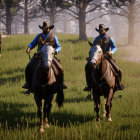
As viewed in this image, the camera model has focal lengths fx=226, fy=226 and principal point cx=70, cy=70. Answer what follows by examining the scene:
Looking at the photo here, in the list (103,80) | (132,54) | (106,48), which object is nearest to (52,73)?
(103,80)

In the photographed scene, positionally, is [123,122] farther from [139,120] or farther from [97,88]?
[97,88]

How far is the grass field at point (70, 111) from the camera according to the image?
473cm

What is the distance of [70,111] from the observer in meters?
6.65

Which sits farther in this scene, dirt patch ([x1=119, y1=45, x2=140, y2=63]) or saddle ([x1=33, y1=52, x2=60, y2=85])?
dirt patch ([x1=119, y1=45, x2=140, y2=63])

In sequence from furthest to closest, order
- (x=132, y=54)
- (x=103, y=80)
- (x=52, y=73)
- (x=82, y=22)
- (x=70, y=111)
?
(x=82, y=22), (x=132, y=54), (x=70, y=111), (x=103, y=80), (x=52, y=73)

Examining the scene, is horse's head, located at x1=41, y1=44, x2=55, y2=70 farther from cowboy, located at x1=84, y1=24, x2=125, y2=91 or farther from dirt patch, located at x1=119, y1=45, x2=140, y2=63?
dirt patch, located at x1=119, y1=45, x2=140, y2=63

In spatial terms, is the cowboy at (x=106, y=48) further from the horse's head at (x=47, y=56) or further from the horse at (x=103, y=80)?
the horse's head at (x=47, y=56)

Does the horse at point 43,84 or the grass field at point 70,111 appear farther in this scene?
the horse at point 43,84

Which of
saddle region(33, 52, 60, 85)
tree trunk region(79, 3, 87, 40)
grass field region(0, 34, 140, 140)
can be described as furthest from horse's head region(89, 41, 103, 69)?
tree trunk region(79, 3, 87, 40)

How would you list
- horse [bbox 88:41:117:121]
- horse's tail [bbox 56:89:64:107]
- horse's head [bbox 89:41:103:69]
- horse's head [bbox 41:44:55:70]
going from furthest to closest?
1. horse's tail [bbox 56:89:64:107]
2. horse [bbox 88:41:117:121]
3. horse's head [bbox 89:41:103:69]
4. horse's head [bbox 41:44:55:70]

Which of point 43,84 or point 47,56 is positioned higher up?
point 47,56

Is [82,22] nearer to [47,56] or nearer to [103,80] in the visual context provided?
[103,80]

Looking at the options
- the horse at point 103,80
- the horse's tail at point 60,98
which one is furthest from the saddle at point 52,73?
the horse at point 103,80

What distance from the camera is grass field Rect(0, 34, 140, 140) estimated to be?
4730 millimetres
